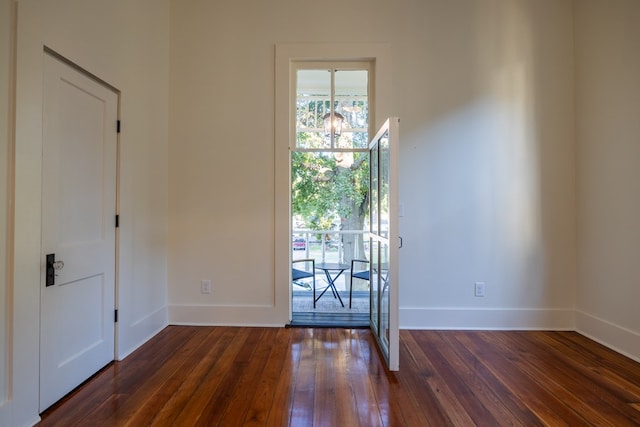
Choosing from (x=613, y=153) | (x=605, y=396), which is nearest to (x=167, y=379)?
(x=605, y=396)

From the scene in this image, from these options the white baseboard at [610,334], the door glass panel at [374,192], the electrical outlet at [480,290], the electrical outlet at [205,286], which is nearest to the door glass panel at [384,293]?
the door glass panel at [374,192]

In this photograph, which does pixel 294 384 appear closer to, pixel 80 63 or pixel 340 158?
pixel 80 63

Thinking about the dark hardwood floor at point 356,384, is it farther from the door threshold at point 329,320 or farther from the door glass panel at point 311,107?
the door glass panel at point 311,107

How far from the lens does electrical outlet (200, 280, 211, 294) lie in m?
2.84

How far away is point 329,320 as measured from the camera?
2.92m

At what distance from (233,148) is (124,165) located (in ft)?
3.05

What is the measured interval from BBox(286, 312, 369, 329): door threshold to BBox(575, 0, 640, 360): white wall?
6.54 feet

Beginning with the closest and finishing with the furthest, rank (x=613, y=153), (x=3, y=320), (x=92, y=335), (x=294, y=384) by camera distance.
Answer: (x=3, y=320), (x=294, y=384), (x=92, y=335), (x=613, y=153)

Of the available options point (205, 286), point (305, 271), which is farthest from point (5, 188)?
point (305, 271)

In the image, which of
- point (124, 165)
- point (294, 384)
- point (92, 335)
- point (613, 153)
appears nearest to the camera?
point (294, 384)

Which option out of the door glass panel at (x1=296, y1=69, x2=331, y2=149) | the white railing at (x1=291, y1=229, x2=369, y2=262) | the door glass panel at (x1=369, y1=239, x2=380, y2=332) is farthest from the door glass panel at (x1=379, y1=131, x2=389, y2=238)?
the white railing at (x1=291, y1=229, x2=369, y2=262)

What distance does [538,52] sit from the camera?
2.75 metres

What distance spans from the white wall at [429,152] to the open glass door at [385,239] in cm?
34

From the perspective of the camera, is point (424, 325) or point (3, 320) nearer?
point (3, 320)
